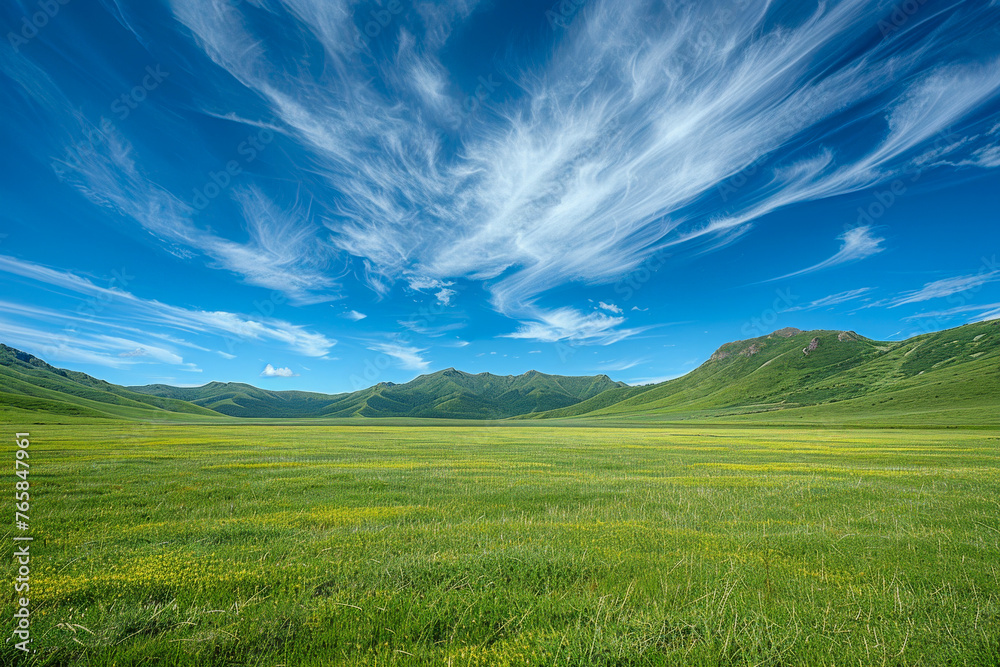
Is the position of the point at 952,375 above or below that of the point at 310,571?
above

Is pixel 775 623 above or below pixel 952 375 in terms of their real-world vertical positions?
below

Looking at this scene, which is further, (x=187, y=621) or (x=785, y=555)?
(x=785, y=555)

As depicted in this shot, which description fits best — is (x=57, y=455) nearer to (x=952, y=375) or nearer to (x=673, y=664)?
(x=673, y=664)

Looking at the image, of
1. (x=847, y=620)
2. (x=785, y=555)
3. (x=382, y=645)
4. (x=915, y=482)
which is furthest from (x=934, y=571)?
(x=915, y=482)

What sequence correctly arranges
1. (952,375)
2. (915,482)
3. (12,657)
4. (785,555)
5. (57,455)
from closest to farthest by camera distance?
1. (12,657)
2. (785,555)
3. (915,482)
4. (57,455)
5. (952,375)

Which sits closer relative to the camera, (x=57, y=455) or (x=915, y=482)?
(x=915, y=482)

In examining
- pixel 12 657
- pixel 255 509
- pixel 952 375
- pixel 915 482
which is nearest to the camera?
pixel 12 657

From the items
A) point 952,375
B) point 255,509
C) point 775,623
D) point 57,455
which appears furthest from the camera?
point 952,375

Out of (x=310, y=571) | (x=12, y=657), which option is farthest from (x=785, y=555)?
(x=12, y=657)

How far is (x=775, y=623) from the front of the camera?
4.99m

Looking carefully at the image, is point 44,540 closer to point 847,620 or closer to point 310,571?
point 310,571

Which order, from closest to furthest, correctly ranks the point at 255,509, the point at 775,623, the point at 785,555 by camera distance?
the point at 775,623, the point at 785,555, the point at 255,509

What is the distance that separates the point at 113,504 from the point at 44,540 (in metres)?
3.96

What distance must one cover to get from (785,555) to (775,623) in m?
3.45
